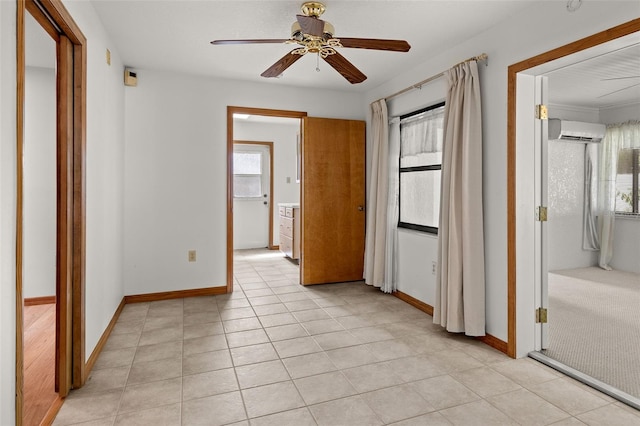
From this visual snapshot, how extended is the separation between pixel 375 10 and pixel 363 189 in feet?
7.85

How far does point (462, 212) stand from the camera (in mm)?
2834

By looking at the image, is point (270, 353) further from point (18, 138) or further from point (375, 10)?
point (375, 10)

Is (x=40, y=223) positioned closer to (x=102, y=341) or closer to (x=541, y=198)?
(x=102, y=341)

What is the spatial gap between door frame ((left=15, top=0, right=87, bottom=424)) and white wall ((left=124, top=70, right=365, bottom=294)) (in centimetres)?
161

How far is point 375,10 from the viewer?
2.49m

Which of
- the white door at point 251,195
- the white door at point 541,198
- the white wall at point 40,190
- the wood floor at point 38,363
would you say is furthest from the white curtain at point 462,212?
the white door at point 251,195

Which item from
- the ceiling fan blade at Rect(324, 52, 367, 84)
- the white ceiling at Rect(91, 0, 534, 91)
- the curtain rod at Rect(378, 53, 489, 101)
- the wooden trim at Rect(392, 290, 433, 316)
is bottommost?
the wooden trim at Rect(392, 290, 433, 316)

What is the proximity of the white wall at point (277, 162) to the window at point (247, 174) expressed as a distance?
0.26 metres

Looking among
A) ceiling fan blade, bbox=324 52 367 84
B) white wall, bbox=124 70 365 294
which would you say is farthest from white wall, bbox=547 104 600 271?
white wall, bbox=124 70 365 294

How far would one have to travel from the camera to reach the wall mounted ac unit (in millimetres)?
3453

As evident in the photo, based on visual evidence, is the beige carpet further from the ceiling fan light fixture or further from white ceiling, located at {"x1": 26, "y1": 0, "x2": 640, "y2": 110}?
the ceiling fan light fixture

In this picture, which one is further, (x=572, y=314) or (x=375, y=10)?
(x=572, y=314)

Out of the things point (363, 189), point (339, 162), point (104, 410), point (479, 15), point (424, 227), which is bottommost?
point (104, 410)

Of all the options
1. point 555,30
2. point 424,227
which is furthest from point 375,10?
point 424,227
